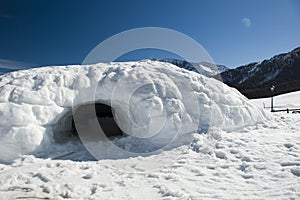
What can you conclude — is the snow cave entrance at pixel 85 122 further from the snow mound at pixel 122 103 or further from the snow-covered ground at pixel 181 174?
the snow-covered ground at pixel 181 174

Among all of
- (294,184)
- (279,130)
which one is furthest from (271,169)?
(279,130)

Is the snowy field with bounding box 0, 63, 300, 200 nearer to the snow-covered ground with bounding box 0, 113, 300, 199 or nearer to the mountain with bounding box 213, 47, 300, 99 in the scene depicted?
the snow-covered ground with bounding box 0, 113, 300, 199

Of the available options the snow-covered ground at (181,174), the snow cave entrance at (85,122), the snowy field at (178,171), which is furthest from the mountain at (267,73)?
the snow-covered ground at (181,174)

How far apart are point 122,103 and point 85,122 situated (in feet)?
8.46

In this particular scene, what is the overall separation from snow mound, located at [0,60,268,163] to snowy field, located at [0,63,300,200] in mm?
268

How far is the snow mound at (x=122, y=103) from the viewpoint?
20.9 ft

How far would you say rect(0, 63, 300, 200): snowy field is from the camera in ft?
14.6

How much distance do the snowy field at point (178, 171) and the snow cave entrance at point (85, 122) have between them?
0.55 meters

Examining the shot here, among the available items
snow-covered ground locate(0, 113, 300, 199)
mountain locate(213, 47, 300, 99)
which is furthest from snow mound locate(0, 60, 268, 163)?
mountain locate(213, 47, 300, 99)

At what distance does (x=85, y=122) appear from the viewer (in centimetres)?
924

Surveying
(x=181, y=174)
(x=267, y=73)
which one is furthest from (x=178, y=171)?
(x=267, y=73)

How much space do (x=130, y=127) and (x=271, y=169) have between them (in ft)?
12.0

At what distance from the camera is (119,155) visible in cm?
634

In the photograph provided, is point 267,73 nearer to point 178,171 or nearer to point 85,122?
point 85,122
